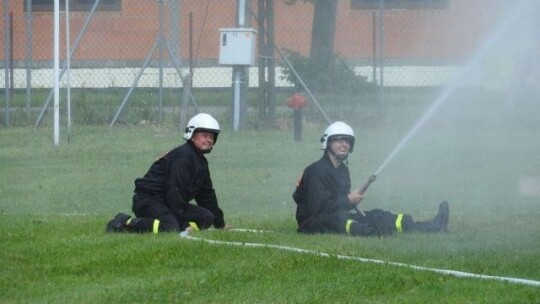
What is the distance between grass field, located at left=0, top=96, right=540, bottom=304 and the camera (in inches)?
326

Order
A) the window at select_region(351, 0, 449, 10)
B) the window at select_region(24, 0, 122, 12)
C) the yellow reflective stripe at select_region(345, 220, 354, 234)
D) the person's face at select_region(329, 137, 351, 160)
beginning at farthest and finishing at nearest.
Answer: the window at select_region(24, 0, 122, 12) < the window at select_region(351, 0, 449, 10) < the person's face at select_region(329, 137, 351, 160) < the yellow reflective stripe at select_region(345, 220, 354, 234)

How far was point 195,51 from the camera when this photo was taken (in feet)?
84.5

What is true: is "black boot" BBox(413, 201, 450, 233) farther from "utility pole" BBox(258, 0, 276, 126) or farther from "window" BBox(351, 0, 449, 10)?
"window" BBox(351, 0, 449, 10)

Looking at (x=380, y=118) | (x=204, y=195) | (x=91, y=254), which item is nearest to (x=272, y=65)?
(x=380, y=118)

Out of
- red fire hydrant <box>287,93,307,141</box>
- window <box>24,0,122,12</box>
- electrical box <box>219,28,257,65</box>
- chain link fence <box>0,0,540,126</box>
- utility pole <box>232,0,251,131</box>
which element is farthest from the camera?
window <box>24,0,122,12</box>

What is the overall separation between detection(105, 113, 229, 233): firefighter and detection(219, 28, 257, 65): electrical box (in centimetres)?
850

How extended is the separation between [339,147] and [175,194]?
1.42m

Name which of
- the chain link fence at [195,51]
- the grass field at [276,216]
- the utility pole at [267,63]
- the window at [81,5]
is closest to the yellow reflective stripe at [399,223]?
the grass field at [276,216]

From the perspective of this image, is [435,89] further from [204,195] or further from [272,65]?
[204,195]

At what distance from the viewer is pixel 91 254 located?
9.63 metres

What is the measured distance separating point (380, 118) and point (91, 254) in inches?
439

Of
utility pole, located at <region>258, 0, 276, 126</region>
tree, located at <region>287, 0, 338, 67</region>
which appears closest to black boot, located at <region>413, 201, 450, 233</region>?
utility pole, located at <region>258, 0, 276, 126</region>

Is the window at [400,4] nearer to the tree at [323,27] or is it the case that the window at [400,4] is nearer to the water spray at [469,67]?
the tree at [323,27]

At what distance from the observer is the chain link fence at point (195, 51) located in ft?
68.1
